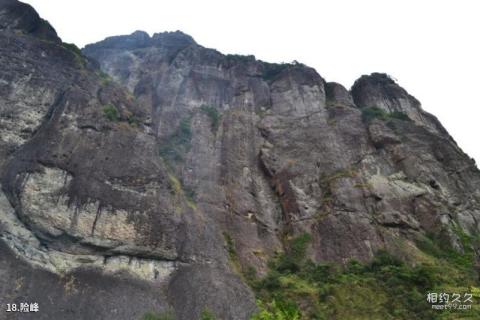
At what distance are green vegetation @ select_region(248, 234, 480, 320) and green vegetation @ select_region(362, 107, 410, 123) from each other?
15288 mm

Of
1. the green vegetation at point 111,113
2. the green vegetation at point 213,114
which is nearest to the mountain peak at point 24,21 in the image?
the green vegetation at point 111,113

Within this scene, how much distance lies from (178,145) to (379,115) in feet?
65.7

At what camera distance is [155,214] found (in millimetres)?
19375

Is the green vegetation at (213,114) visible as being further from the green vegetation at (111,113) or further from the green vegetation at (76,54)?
the green vegetation at (76,54)

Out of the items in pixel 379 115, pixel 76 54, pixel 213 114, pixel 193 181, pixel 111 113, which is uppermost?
pixel 76 54

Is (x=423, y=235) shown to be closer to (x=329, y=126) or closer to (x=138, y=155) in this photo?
(x=329, y=126)

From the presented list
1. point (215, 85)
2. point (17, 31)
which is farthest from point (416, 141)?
point (17, 31)

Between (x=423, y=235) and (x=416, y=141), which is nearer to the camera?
(x=423, y=235)

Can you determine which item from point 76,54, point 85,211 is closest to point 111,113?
point 76,54

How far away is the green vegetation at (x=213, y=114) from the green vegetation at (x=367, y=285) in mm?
14448

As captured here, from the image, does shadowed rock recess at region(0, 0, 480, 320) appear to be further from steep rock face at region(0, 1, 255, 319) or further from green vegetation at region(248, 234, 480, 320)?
green vegetation at region(248, 234, 480, 320)

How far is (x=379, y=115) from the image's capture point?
35875 mm

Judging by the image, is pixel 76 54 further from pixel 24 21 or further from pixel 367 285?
pixel 367 285

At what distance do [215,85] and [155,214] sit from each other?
911 inches
